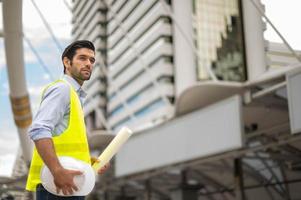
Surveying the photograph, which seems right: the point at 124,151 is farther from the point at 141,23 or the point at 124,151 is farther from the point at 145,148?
the point at 141,23

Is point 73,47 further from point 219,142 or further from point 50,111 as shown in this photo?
point 219,142

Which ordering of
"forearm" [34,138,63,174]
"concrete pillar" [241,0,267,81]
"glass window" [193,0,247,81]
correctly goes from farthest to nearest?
1. "glass window" [193,0,247,81]
2. "concrete pillar" [241,0,267,81]
3. "forearm" [34,138,63,174]

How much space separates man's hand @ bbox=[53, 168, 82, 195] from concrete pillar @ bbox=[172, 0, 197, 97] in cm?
7732

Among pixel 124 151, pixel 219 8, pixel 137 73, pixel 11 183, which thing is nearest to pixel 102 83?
pixel 137 73

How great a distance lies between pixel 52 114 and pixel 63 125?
0.12m

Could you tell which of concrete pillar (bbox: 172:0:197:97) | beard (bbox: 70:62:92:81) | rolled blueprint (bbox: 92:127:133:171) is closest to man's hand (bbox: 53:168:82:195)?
rolled blueprint (bbox: 92:127:133:171)

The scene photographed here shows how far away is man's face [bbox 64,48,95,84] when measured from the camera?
2.51m

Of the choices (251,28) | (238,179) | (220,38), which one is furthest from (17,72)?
(220,38)

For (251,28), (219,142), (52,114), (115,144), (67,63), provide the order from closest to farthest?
(52,114) < (115,144) < (67,63) < (219,142) < (251,28)

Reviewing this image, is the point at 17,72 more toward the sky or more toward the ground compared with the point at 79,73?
more toward the sky

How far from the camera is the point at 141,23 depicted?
98938 millimetres

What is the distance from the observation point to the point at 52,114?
2.30 meters

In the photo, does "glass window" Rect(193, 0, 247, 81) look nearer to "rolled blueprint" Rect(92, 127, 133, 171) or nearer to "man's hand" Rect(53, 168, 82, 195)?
"rolled blueprint" Rect(92, 127, 133, 171)

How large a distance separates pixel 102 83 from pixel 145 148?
97.6 meters
